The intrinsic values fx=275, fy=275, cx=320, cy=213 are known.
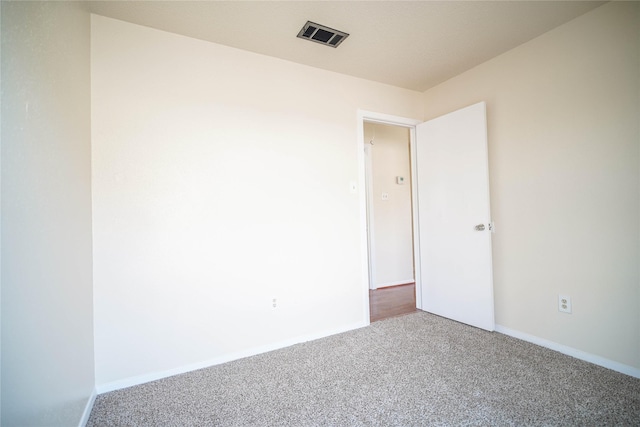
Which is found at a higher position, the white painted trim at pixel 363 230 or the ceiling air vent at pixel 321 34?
the ceiling air vent at pixel 321 34

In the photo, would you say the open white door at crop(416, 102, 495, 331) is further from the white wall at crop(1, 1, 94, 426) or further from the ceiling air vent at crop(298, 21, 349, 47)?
the white wall at crop(1, 1, 94, 426)

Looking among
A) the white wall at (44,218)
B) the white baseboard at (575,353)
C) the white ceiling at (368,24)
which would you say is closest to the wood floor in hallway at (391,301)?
the white baseboard at (575,353)

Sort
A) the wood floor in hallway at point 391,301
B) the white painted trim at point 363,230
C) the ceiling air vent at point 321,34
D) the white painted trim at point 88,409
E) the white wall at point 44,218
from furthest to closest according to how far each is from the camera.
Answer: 1. the wood floor in hallway at point 391,301
2. the white painted trim at point 363,230
3. the ceiling air vent at point 321,34
4. the white painted trim at point 88,409
5. the white wall at point 44,218

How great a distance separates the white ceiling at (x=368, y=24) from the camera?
186 centimetres

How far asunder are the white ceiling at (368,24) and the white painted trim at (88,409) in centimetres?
246

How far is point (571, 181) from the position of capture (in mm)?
2111

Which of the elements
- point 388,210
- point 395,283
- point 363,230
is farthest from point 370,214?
point 363,230

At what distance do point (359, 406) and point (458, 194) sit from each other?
Answer: 214 cm

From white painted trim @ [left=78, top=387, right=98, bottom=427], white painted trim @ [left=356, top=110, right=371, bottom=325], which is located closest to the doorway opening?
white painted trim @ [left=356, top=110, right=371, bottom=325]

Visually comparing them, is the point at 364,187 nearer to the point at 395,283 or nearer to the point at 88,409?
the point at 395,283

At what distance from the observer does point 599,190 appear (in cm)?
197

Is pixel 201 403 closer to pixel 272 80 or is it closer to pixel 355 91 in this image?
pixel 272 80

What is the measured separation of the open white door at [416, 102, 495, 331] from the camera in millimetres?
2590

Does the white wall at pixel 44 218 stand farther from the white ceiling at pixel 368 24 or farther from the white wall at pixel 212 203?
the white ceiling at pixel 368 24
